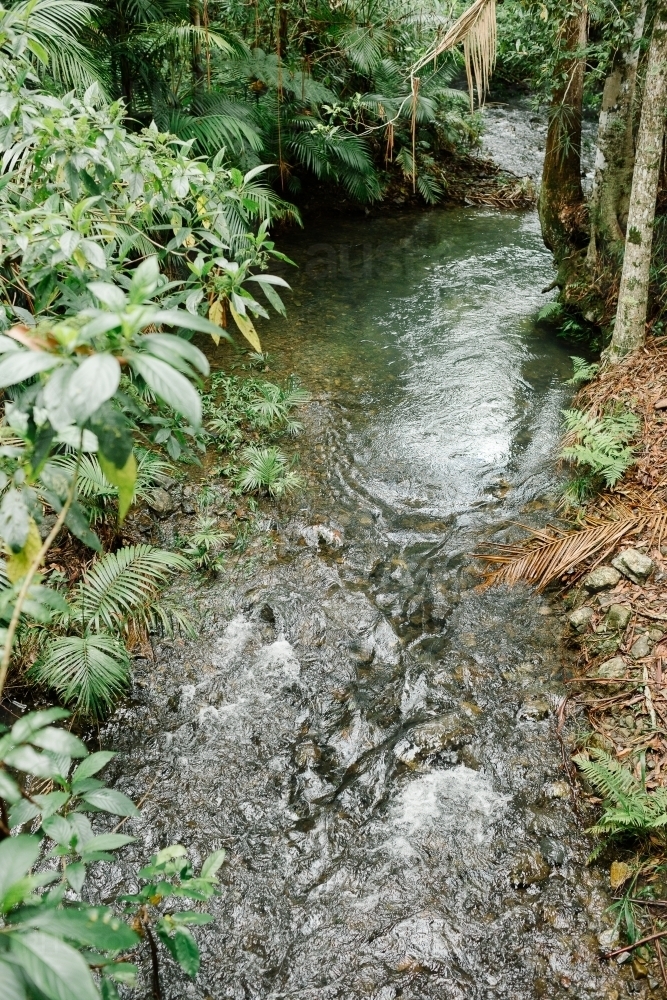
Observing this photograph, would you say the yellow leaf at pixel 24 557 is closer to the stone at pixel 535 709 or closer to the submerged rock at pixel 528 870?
the submerged rock at pixel 528 870

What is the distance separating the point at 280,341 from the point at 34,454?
5.43 meters

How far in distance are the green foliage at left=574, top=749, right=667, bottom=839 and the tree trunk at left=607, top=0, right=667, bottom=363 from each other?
308cm

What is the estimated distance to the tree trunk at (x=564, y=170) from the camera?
6.04 meters

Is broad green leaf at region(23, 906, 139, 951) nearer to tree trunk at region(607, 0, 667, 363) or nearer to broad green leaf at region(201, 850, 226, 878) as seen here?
broad green leaf at region(201, 850, 226, 878)

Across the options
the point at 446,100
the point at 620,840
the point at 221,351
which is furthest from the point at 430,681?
the point at 446,100

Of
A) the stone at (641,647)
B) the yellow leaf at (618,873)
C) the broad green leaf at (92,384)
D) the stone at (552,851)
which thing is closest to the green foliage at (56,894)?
the broad green leaf at (92,384)

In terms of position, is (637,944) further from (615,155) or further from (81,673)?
(615,155)

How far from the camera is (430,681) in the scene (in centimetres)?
331

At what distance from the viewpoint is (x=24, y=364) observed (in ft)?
3.73

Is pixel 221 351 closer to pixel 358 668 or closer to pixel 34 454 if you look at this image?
pixel 358 668

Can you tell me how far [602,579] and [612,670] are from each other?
0.53 m

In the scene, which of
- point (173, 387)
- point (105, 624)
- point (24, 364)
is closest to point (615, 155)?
point (105, 624)

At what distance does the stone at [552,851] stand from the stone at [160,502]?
9.30 ft

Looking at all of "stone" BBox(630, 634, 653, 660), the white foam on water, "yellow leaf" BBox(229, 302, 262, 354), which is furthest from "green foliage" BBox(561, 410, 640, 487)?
"yellow leaf" BBox(229, 302, 262, 354)
